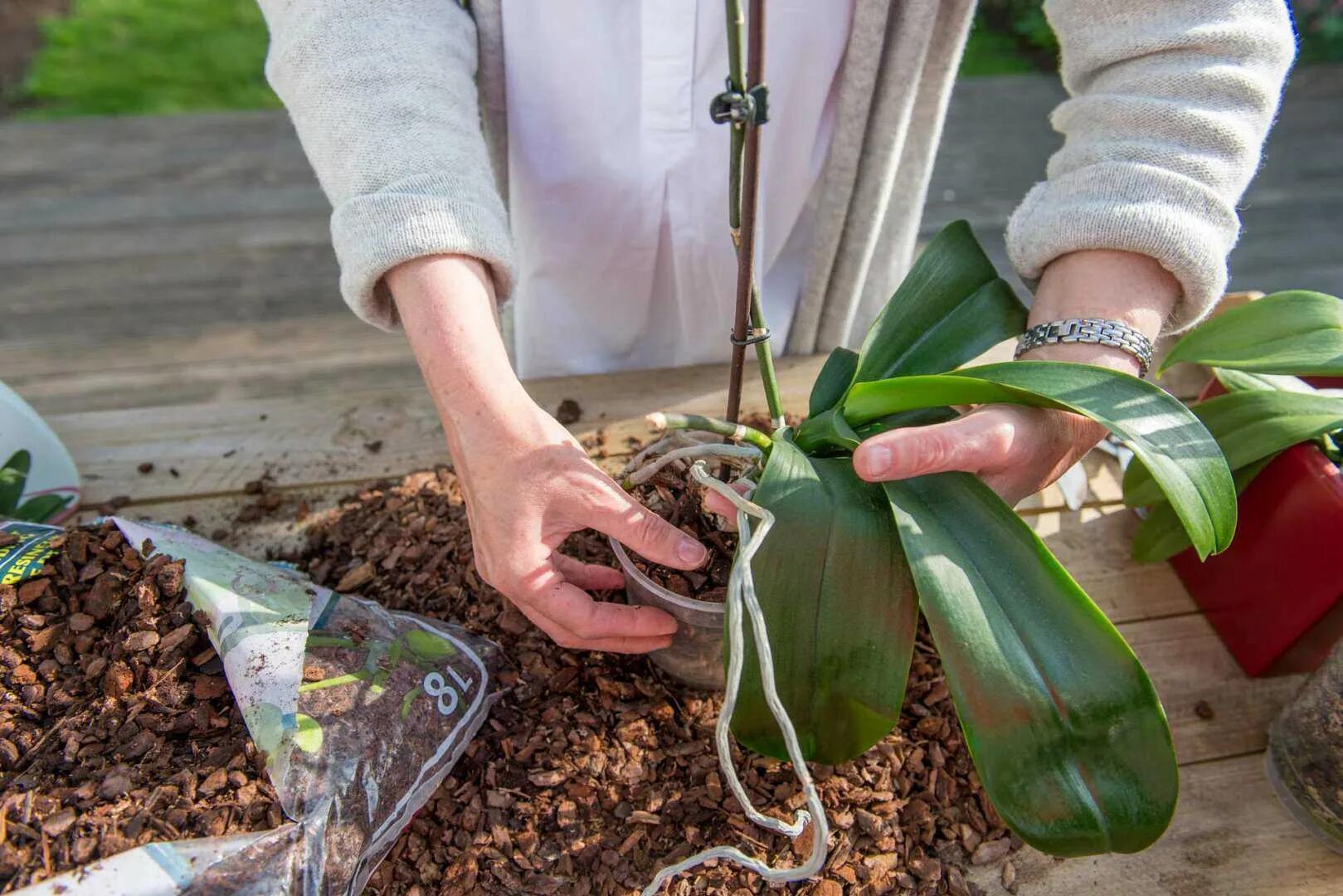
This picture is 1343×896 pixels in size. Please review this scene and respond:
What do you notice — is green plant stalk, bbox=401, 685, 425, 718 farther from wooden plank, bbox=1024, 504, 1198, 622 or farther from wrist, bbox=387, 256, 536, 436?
wooden plank, bbox=1024, 504, 1198, 622

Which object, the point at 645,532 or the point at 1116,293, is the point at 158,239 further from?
the point at 1116,293

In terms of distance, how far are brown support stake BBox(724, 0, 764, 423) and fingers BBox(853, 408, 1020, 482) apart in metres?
0.15

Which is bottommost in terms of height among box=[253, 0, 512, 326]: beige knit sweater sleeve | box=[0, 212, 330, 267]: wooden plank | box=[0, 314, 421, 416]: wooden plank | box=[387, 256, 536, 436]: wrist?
box=[0, 212, 330, 267]: wooden plank

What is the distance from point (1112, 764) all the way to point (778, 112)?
31.8 inches

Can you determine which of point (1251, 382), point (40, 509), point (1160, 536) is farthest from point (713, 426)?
point (40, 509)

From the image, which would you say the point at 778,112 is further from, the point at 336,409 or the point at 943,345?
the point at 336,409

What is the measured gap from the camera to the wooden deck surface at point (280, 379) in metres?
0.88

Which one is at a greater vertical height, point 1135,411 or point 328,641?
point 1135,411

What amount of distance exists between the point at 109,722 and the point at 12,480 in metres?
0.39

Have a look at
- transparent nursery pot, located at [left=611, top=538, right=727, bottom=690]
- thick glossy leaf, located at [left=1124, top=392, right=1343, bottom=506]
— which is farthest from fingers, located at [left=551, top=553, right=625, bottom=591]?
thick glossy leaf, located at [left=1124, top=392, right=1343, bottom=506]

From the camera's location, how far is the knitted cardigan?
0.78 m

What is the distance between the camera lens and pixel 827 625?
691 mm

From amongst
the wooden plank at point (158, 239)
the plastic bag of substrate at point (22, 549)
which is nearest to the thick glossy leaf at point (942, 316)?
the plastic bag of substrate at point (22, 549)

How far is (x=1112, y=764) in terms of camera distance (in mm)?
656
